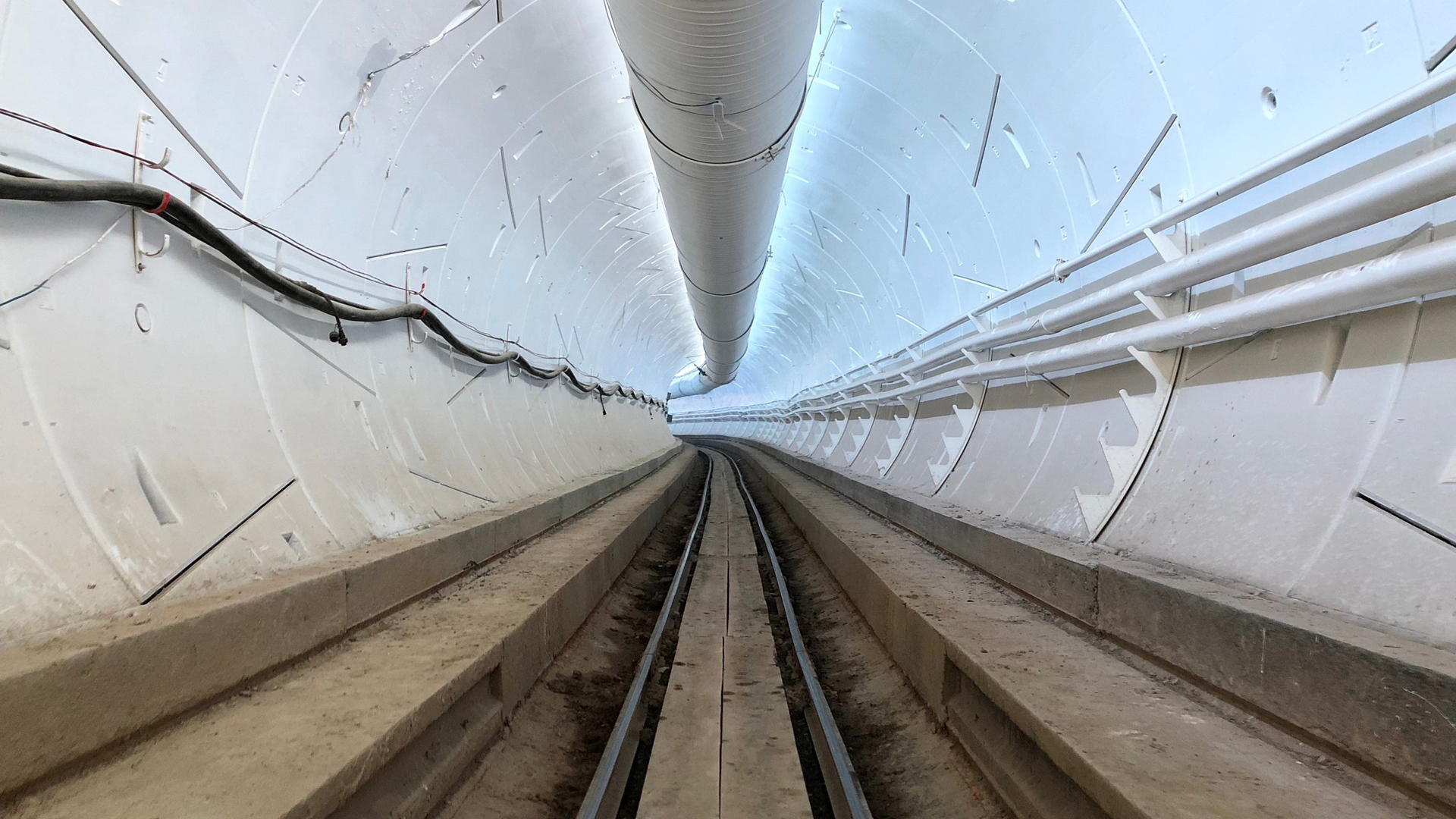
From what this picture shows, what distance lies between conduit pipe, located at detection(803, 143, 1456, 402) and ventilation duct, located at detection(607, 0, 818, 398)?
9.32ft

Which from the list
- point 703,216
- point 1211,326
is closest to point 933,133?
point 703,216

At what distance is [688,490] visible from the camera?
659 inches

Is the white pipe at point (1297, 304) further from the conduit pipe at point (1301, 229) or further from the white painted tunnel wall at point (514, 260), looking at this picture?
the white painted tunnel wall at point (514, 260)

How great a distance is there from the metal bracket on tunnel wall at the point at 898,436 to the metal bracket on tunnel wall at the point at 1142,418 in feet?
16.5

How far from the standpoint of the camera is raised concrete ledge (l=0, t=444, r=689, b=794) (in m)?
1.89

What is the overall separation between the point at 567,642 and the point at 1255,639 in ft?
→ 13.7

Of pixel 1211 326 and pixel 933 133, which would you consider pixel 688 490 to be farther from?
pixel 1211 326

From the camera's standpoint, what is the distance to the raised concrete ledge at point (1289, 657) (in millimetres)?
1990

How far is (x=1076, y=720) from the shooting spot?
8.46 ft

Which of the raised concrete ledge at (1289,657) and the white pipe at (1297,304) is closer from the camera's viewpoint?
the raised concrete ledge at (1289,657)

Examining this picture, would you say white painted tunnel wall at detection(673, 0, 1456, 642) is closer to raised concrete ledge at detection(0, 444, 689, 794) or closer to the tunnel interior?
the tunnel interior

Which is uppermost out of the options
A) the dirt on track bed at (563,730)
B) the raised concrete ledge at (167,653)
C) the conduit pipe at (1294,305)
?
the conduit pipe at (1294,305)

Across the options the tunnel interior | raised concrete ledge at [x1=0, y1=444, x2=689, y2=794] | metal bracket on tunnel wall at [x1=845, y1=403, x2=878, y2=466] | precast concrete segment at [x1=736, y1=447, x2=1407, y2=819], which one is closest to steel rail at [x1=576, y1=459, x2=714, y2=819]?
the tunnel interior

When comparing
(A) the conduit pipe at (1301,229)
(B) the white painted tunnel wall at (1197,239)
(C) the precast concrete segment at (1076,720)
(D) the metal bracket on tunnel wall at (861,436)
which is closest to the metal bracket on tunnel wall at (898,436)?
(D) the metal bracket on tunnel wall at (861,436)
